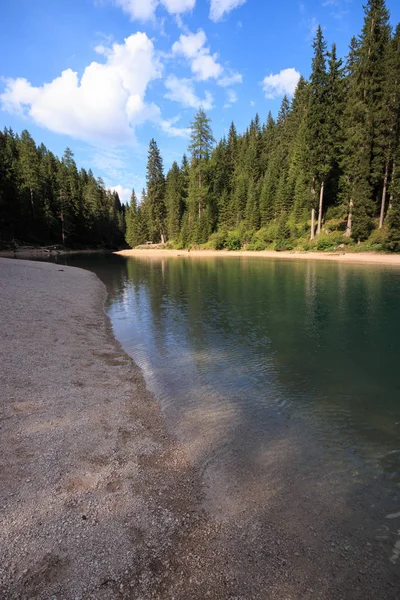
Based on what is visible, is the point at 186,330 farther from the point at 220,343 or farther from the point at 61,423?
the point at 61,423

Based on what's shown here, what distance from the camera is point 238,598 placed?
2930 millimetres

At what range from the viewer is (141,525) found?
3.64m

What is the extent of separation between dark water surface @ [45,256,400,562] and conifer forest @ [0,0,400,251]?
1124 inches

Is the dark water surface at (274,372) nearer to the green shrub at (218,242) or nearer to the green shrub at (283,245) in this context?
the green shrub at (283,245)

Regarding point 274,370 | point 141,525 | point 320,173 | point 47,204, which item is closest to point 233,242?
point 320,173

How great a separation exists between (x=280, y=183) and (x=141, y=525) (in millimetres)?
64850

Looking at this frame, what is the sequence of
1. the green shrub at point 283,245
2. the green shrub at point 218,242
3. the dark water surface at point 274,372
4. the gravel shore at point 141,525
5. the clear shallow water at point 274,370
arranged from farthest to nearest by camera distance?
the green shrub at point 218,242 < the green shrub at point 283,245 < the clear shallow water at point 274,370 < the dark water surface at point 274,372 < the gravel shore at point 141,525

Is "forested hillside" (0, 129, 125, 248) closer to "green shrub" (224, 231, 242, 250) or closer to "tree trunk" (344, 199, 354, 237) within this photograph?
"green shrub" (224, 231, 242, 250)

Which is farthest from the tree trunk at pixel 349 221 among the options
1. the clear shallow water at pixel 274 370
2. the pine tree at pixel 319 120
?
the clear shallow water at pixel 274 370

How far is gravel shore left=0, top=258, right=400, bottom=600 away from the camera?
2994 millimetres

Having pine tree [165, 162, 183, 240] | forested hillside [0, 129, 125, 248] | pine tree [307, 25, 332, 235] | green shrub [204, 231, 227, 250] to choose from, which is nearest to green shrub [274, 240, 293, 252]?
pine tree [307, 25, 332, 235]

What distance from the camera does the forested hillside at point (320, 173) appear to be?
40.9 metres

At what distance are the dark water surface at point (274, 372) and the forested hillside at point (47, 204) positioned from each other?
54.2m

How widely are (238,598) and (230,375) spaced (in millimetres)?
5963
